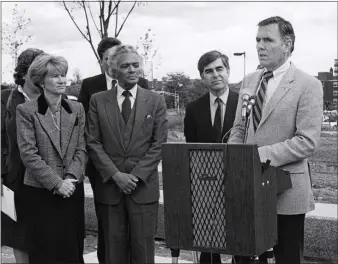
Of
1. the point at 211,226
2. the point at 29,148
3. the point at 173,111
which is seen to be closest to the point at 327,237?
the point at 29,148

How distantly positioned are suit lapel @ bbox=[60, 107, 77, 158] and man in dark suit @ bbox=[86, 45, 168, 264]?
160mm

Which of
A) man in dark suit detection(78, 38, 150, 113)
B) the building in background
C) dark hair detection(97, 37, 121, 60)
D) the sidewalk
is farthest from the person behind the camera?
the building in background

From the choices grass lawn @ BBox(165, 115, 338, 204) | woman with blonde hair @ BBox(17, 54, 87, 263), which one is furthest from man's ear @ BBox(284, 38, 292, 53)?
grass lawn @ BBox(165, 115, 338, 204)

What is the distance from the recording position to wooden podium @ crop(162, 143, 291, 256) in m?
2.42

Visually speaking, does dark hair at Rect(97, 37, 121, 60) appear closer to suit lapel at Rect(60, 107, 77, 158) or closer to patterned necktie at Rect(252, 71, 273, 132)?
suit lapel at Rect(60, 107, 77, 158)

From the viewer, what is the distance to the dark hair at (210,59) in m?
4.58

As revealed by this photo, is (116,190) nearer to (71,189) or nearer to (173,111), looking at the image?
(71,189)

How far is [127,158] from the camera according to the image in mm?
4352

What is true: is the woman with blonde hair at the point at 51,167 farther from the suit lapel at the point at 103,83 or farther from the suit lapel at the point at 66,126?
the suit lapel at the point at 103,83

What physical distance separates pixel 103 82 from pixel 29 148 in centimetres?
115

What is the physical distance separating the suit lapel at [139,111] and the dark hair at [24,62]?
37.5 inches

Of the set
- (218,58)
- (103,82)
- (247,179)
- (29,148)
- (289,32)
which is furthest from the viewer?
(103,82)

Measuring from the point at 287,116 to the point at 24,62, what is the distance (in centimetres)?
253

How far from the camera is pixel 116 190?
435cm
